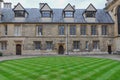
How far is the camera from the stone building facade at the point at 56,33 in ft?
136

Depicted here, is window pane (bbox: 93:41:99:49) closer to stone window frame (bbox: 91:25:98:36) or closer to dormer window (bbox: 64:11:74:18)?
stone window frame (bbox: 91:25:98:36)

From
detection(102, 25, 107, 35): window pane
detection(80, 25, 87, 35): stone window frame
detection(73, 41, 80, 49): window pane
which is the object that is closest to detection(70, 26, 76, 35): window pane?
detection(80, 25, 87, 35): stone window frame

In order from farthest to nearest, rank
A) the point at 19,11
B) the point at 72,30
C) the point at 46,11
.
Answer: the point at 46,11, the point at 72,30, the point at 19,11

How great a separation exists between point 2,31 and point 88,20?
17.6 metres

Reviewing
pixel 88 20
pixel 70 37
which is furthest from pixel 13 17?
pixel 88 20

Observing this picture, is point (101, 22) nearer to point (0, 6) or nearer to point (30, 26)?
point (30, 26)

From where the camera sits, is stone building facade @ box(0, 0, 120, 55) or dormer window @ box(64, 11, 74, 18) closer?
stone building facade @ box(0, 0, 120, 55)

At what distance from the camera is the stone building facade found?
136 ft

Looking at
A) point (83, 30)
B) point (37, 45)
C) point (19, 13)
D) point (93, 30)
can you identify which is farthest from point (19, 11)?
point (93, 30)

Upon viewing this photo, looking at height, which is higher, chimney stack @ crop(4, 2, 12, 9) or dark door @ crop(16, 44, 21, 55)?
chimney stack @ crop(4, 2, 12, 9)

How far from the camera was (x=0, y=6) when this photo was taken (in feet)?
144

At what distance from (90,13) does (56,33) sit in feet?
27.6

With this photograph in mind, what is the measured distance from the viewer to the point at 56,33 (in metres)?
42.2

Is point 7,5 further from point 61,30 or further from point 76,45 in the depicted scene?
point 76,45
